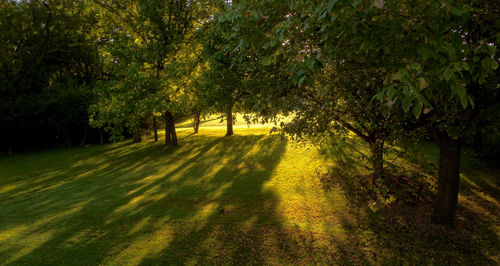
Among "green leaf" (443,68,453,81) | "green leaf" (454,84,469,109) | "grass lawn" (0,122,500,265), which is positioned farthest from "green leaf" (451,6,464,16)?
"grass lawn" (0,122,500,265)

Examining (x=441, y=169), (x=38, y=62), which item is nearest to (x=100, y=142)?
(x=38, y=62)

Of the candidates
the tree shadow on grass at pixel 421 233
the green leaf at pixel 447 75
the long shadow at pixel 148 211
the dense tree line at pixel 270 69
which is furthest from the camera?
the long shadow at pixel 148 211

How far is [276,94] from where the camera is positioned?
905cm

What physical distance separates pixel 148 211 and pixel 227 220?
3.87m

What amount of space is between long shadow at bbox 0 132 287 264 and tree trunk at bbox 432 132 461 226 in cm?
570

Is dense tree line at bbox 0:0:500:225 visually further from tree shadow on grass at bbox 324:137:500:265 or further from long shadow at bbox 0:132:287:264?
long shadow at bbox 0:132:287:264

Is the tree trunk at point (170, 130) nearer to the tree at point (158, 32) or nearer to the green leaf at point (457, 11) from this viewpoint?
the tree at point (158, 32)

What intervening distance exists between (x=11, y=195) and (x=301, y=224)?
1679cm

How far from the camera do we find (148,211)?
1222 centimetres

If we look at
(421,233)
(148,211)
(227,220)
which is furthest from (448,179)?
(148,211)

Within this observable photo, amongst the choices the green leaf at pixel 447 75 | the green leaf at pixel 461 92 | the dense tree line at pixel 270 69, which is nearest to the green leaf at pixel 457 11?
the dense tree line at pixel 270 69

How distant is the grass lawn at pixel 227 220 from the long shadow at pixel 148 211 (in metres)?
0.05

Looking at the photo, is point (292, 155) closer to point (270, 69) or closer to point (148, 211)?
point (148, 211)

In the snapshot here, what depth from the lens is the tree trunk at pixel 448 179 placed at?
29.6 ft
